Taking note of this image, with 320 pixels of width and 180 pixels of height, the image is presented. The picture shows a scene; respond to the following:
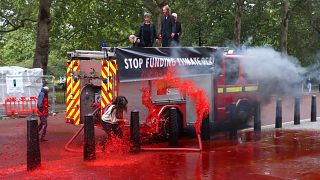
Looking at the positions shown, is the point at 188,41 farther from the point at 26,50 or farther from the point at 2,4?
the point at 26,50

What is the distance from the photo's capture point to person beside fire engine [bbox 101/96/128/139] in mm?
9555

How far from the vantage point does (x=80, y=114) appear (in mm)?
11117

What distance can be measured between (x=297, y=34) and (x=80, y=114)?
2810 centimetres

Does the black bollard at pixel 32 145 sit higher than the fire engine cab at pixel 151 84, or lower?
lower

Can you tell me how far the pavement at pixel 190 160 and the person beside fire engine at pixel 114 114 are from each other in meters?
0.50

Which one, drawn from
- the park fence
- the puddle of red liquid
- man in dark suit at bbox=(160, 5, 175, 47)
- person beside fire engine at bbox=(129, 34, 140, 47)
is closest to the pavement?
the puddle of red liquid

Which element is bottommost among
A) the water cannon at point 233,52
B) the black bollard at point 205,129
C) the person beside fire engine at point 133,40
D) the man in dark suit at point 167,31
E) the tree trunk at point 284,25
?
the black bollard at point 205,129

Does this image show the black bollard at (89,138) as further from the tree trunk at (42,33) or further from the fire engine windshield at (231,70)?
the tree trunk at (42,33)

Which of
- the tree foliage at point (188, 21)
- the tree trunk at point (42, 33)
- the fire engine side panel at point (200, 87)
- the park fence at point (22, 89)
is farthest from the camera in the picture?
the tree foliage at point (188, 21)

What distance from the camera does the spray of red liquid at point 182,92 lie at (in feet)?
34.6

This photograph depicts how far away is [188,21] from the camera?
1227 inches

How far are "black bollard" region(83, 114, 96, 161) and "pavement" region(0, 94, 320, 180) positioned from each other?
0.15 meters

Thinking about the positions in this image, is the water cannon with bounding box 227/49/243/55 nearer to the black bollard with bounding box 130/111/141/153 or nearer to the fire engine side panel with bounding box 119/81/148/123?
the fire engine side panel with bounding box 119/81/148/123

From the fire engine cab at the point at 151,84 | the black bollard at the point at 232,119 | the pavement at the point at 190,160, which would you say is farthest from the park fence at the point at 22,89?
the black bollard at the point at 232,119
